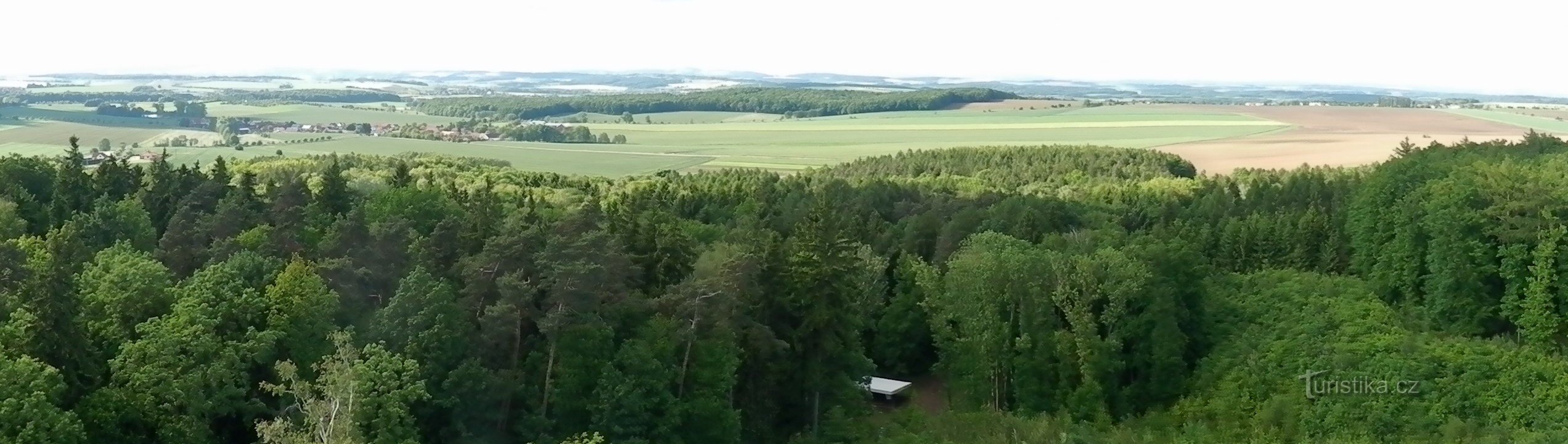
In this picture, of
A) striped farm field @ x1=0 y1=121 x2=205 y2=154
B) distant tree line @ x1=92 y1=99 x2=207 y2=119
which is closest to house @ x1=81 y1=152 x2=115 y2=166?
striped farm field @ x1=0 y1=121 x2=205 y2=154

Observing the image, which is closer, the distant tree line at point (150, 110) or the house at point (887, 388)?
the house at point (887, 388)

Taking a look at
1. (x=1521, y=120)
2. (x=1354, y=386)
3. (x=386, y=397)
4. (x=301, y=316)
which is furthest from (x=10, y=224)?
(x=1521, y=120)

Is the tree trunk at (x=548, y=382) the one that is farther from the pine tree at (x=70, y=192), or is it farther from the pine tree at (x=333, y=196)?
the pine tree at (x=70, y=192)

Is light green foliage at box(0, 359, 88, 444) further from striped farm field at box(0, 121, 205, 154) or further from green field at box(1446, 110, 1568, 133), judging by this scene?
green field at box(1446, 110, 1568, 133)

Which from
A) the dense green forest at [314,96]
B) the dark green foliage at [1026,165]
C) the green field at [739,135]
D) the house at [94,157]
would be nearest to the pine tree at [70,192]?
the house at [94,157]

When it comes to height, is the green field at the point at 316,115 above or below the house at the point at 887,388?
above

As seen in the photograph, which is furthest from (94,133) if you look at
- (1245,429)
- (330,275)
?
(1245,429)
